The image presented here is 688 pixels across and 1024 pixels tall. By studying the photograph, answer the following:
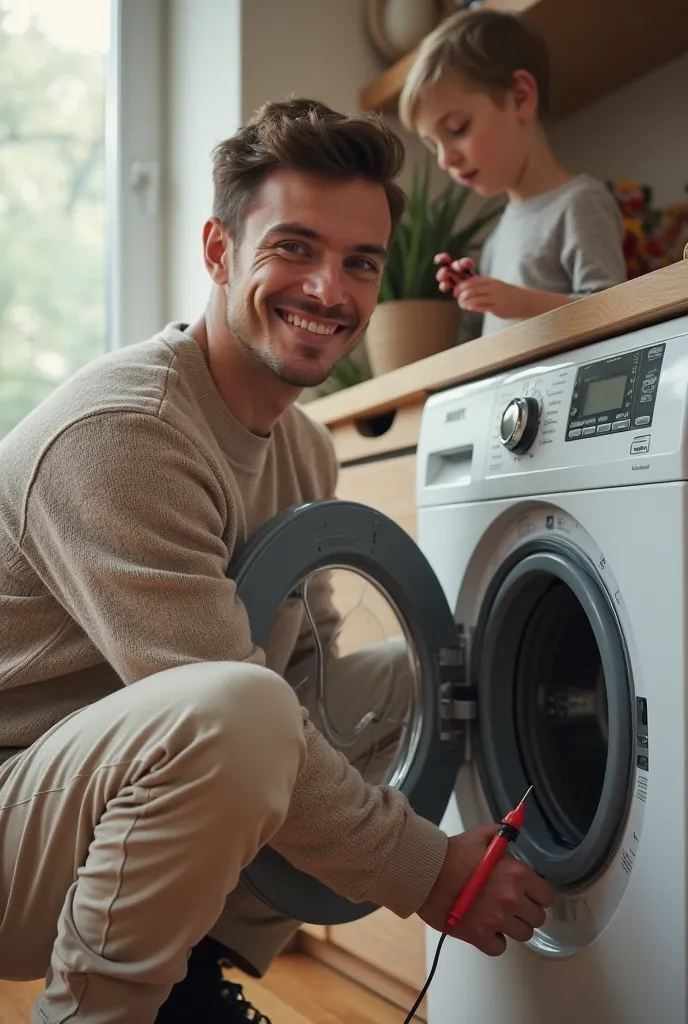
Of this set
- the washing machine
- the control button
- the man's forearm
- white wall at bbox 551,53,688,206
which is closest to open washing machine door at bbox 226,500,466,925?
the washing machine

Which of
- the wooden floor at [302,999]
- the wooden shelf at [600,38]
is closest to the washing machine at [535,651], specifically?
the wooden floor at [302,999]

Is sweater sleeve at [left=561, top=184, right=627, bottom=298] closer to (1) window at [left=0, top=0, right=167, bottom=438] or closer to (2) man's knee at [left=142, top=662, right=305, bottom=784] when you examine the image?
(2) man's knee at [left=142, top=662, right=305, bottom=784]

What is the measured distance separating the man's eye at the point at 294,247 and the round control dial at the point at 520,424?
30 centimetres

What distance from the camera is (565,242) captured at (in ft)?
5.42

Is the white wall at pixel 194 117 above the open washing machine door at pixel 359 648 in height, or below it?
above

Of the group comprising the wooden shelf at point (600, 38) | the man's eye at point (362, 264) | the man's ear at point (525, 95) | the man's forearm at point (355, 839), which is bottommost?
the man's forearm at point (355, 839)

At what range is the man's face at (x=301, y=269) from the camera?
1.21 m

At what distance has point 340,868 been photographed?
1.01 m

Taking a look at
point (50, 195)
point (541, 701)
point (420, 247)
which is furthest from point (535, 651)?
point (50, 195)

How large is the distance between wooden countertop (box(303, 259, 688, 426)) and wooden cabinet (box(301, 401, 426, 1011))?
0.04 metres

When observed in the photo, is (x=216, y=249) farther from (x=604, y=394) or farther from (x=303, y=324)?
(x=604, y=394)

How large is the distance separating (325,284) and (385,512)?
0.48 metres

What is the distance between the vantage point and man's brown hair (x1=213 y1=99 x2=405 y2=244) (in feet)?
3.96

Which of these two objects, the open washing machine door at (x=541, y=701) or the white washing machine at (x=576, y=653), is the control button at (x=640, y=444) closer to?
the white washing machine at (x=576, y=653)
